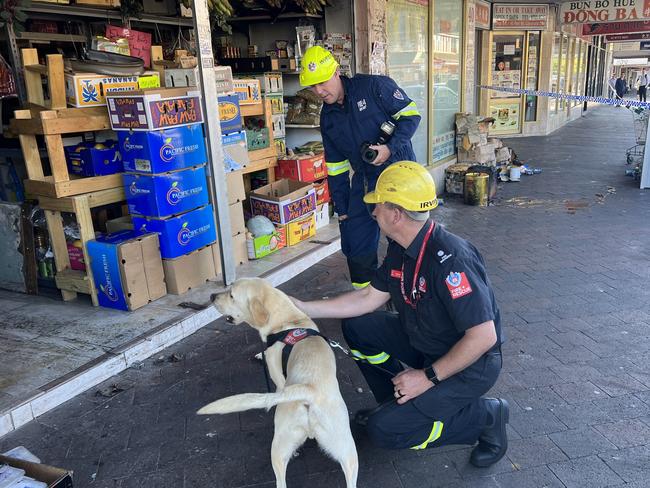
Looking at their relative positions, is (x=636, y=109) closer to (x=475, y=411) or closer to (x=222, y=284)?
(x=222, y=284)

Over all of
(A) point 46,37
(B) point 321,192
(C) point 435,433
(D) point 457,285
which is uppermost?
(A) point 46,37

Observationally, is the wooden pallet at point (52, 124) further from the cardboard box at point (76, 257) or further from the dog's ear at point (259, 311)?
the dog's ear at point (259, 311)

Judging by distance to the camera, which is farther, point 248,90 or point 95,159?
point 248,90

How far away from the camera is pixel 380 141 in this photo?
433 centimetres

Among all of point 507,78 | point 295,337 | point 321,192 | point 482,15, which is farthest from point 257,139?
point 507,78

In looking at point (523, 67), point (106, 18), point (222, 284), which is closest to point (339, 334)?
point (222, 284)

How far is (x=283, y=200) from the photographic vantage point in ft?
19.7

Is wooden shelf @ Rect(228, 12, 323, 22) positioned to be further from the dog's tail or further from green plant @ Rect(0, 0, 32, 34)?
the dog's tail

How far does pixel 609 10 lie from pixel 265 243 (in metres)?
12.4

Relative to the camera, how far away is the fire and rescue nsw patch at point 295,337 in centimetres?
279

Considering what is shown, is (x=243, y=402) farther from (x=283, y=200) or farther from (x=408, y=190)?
(x=283, y=200)

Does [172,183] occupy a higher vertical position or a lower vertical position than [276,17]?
lower

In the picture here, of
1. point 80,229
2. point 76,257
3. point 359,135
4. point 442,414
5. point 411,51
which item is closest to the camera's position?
point 442,414

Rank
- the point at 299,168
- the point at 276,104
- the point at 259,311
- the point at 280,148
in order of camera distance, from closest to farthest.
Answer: the point at 259,311
the point at 299,168
the point at 276,104
the point at 280,148
